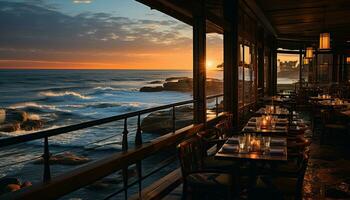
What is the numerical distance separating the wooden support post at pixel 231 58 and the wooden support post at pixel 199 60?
1723 mm

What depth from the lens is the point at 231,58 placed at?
23.2ft

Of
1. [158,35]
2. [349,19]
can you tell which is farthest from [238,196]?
[158,35]

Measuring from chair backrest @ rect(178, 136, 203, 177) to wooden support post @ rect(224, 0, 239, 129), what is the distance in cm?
351

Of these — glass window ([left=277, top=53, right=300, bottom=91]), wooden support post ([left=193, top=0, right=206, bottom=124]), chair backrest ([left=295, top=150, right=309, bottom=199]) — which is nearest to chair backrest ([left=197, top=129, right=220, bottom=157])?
wooden support post ([left=193, top=0, right=206, bottom=124])

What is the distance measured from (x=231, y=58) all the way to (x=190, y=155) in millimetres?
4033

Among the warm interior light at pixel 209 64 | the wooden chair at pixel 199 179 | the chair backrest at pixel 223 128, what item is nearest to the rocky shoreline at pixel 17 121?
the warm interior light at pixel 209 64

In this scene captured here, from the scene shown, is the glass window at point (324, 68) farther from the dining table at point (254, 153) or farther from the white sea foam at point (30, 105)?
the white sea foam at point (30, 105)

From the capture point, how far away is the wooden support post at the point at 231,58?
6.75 metres

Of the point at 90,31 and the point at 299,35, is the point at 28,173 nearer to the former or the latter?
the point at 299,35

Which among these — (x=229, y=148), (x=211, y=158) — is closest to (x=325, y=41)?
(x=211, y=158)

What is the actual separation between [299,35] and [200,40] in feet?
36.5

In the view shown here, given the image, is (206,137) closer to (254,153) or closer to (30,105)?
(254,153)

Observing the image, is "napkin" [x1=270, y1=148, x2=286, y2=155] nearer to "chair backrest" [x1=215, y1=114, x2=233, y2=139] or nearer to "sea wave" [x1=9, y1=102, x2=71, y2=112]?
"chair backrest" [x1=215, y1=114, x2=233, y2=139]

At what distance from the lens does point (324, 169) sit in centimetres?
497
